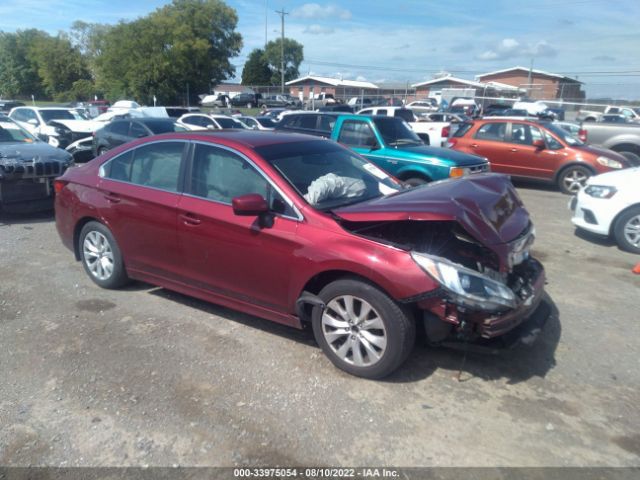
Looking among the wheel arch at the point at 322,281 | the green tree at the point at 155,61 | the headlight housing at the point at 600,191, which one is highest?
the green tree at the point at 155,61

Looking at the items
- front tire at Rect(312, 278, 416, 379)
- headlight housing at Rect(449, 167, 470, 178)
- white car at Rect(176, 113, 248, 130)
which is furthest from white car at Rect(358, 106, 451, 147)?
front tire at Rect(312, 278, 416, 379)

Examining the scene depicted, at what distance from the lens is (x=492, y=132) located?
42.3 feet

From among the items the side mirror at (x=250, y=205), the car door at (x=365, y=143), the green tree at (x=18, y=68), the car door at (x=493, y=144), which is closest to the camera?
the side mirror at (x=250, y=205)

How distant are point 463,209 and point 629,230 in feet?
15.2

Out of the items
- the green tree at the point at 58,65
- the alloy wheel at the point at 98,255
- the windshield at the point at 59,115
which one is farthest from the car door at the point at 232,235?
the green tree at the point at 58,65

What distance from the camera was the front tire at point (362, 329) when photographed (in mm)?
3564

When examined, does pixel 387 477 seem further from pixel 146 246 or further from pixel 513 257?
pixel 146 246

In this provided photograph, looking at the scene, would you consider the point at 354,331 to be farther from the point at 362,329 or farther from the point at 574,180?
the point at 574,180

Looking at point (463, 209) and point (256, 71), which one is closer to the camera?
point (463, 209)

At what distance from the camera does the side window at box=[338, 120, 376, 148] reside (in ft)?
31.5

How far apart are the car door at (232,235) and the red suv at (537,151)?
381 inches

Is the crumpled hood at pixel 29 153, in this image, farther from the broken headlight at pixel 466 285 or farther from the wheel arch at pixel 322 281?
the broken headlight at pixel 466 285

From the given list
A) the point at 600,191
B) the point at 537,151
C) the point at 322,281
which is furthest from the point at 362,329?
the point at 537,151

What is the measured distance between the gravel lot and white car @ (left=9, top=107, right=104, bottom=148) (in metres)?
13.8
